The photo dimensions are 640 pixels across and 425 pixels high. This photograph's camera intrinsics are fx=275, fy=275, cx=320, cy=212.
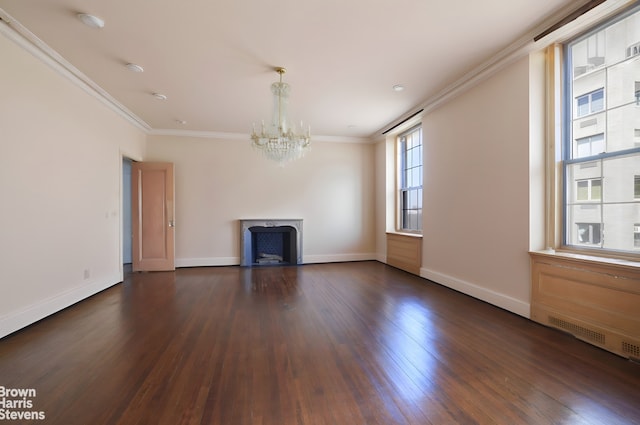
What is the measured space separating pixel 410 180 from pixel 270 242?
3459 millimetres

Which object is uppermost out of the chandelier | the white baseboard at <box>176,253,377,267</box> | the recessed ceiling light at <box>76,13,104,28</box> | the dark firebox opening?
the recessed ceiling light at <box>76,13,104,28</box>

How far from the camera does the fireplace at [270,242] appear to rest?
6.08 meters

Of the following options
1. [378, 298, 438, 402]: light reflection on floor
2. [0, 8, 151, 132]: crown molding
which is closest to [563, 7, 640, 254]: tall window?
[378, 298, 438, 402]: light reflection on floor

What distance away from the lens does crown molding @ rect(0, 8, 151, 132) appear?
2.59 m

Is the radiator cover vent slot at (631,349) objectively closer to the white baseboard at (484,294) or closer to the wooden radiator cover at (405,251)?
the white baseboard at (484,294)

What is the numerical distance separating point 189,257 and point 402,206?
4794mm

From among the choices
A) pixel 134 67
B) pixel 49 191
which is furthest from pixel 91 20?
pixel 49 191

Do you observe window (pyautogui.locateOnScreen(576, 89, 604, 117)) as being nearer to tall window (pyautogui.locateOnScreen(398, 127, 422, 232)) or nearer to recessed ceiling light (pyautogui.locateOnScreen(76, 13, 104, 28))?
tall window (pyautogui.locateOnScreen(398, 127, 422, 232))

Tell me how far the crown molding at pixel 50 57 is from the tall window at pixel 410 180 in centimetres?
530

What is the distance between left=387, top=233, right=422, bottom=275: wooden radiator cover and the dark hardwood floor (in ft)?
4.84

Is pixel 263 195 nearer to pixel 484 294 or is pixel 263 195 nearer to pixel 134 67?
pixel 134 67

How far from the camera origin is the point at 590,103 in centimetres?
265

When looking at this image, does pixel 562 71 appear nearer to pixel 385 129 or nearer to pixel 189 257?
pixel 385 129

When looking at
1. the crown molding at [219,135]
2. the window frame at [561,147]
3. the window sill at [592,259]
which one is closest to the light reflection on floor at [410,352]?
the window sill at [592,259]
